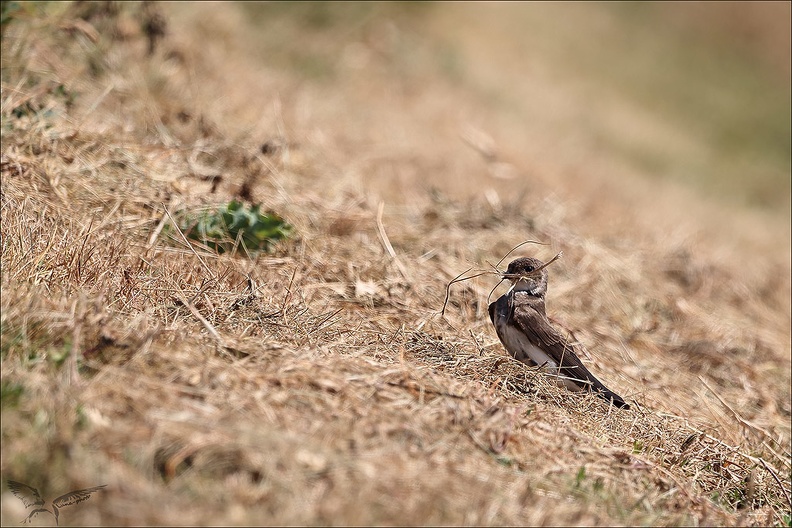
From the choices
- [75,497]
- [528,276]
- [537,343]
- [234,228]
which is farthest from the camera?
[234,228]

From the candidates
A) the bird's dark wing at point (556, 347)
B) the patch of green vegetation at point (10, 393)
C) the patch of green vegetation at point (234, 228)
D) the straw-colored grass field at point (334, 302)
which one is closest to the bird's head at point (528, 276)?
the bird's dark wing at point (556, 347)

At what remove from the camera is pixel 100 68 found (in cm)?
593

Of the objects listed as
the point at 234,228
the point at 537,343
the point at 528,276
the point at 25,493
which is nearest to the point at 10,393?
the point at 25,493

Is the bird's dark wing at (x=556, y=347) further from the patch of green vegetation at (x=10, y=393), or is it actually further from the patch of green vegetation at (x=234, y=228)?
the patch of green vegetation at (x=10, y=393)

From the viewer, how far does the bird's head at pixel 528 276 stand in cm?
397

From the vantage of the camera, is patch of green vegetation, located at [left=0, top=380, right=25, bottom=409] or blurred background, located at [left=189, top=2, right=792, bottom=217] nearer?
patch of green vegetation, located at [left=0, top=380, right=25, bottom=409]

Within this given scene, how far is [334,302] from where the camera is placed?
399 centimetres

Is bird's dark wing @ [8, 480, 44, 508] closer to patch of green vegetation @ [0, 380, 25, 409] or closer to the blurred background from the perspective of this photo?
patch of green vegetation @ [0, 380, 25, 409]

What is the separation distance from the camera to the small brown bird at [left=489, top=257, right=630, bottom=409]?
11.7ft

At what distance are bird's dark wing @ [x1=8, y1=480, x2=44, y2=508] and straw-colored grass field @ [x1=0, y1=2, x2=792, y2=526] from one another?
0.05 ft

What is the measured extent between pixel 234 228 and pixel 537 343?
165 centimetres

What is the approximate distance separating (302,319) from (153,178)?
160 cm

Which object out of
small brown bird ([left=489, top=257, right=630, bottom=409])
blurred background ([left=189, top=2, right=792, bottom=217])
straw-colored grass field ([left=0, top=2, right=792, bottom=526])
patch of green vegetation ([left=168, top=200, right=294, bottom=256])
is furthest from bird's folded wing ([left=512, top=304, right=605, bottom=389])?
blurred background ([left=189, top=2, right=792, bottom=217])

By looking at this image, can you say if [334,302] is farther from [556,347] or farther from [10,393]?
[10,393]
